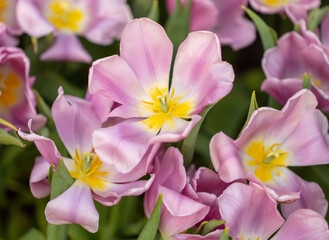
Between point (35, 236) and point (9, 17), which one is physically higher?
point (9, 17)

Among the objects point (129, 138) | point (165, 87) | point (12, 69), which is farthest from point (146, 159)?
point (12, 69)

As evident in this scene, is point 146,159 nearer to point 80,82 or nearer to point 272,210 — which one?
point 272,210

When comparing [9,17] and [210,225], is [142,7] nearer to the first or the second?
[9,17]

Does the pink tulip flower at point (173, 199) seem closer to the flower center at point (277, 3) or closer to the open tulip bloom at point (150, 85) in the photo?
the open tulip bloom at point (150, 85)

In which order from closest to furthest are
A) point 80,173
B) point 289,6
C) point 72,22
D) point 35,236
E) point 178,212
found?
point 178,212, point 80,173, point 35,236, point 289,6, point 72,22

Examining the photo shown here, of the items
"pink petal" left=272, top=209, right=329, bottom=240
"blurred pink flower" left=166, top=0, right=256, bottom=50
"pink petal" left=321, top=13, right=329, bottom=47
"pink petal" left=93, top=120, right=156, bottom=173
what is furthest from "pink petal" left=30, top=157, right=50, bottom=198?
"pink petal" left=321, top=13, right=329, bottom=47

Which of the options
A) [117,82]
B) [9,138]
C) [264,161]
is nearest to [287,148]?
[264,161]
